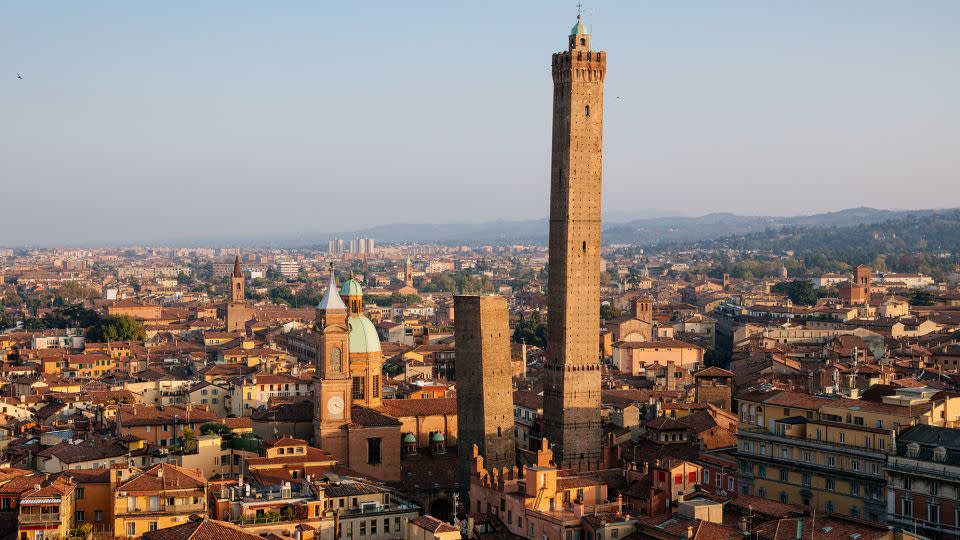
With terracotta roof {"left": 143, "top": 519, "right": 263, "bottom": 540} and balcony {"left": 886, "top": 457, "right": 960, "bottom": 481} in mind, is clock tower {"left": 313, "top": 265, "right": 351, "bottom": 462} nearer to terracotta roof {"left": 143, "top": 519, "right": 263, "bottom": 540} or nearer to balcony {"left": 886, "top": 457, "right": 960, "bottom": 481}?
terracotta roof {"left": 143, "top": 519, "right": 263, "bottom": 540}

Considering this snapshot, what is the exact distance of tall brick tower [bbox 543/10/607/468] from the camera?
46.1 m

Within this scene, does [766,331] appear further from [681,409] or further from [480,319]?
[480,319]

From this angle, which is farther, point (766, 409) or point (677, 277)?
point (677, 277)

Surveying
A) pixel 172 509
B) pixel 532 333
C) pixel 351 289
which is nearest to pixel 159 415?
pixel 351 289

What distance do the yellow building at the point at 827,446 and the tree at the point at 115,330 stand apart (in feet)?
198

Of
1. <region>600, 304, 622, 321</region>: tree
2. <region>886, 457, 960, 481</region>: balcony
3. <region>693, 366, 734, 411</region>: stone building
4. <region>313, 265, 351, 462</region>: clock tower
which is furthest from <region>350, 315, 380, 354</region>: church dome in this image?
<region>600, 304, 622, 321</region>: tree

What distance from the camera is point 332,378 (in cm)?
4431

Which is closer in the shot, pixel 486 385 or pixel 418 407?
pixel 486 385

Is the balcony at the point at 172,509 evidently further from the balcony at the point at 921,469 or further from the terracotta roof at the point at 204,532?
the balcony at the point at 921,469

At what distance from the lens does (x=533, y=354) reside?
266 feet

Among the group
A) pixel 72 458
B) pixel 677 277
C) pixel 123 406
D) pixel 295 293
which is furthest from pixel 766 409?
pixel 677 277

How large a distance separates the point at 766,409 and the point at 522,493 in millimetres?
7759

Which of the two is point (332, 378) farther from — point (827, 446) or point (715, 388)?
point (715, 388)

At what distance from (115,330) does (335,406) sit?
50938 millimetres
